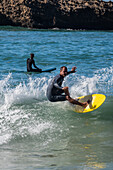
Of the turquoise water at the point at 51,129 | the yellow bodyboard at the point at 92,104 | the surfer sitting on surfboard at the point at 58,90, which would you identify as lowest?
the turquoise water at the point at 51,129

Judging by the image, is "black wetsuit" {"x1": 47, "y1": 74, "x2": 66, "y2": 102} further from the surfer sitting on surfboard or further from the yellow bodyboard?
the yellow bodyboard

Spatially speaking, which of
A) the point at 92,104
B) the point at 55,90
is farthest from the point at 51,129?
the point at 92,104

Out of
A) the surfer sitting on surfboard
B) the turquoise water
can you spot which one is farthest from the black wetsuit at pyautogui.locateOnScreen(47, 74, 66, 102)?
the turquoise water

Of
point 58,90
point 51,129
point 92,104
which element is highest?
point 58,90

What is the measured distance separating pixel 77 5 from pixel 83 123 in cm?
8403

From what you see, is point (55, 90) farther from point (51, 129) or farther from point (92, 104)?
point (51, 129)

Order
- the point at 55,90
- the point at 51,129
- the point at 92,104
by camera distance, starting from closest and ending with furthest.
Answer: the point at 51,129, the point at 55,90, the point at 92,104

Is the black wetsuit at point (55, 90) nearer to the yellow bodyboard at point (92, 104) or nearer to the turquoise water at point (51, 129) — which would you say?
the turquoise water at point (51, 129)

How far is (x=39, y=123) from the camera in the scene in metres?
9.75

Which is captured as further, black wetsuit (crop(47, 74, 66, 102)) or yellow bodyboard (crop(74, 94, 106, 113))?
yellow bodyboard (crop(74, 94, 106, 113))

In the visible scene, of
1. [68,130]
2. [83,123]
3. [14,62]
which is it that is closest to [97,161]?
[68,130]

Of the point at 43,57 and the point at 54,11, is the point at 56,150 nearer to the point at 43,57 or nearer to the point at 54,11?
the point at 43,57

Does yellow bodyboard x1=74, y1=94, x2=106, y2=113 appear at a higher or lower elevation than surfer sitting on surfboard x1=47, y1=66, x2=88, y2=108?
lower

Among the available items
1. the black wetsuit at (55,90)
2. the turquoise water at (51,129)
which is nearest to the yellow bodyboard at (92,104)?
the turquoise water at (51,129)
